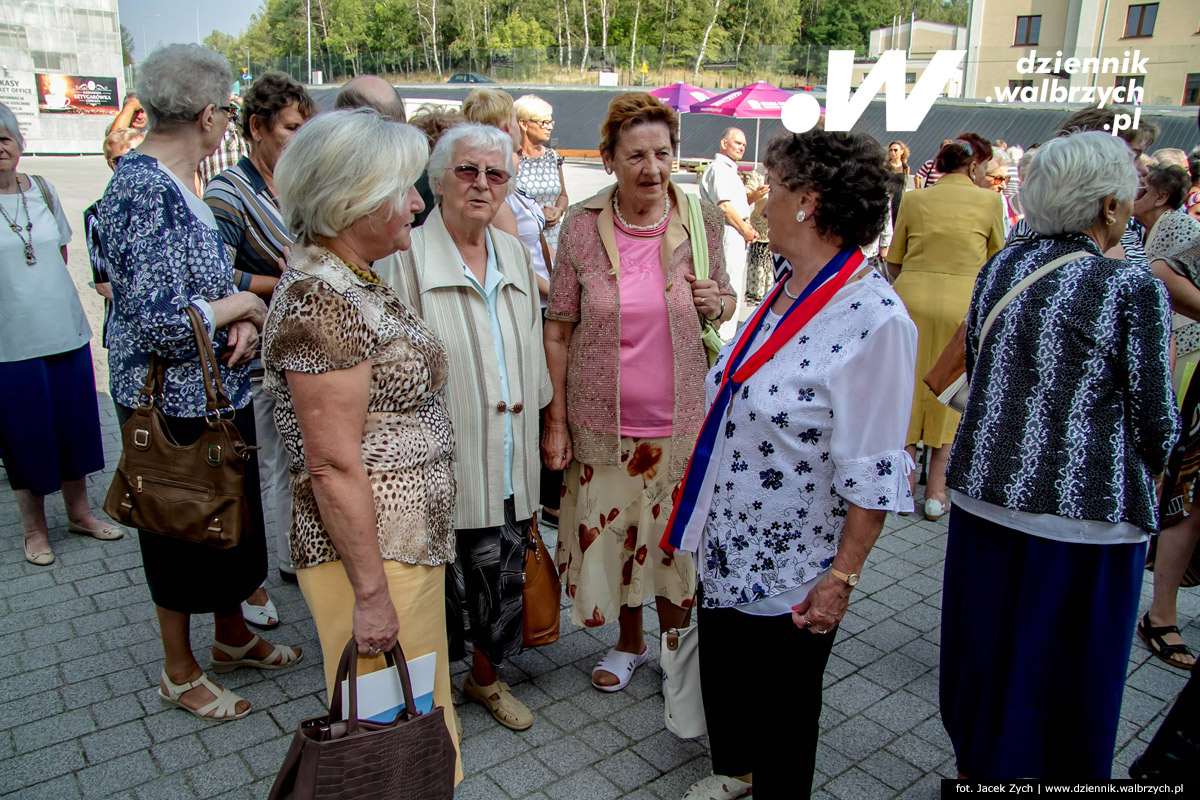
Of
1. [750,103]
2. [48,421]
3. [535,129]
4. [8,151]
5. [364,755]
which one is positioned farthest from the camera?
[750,103]

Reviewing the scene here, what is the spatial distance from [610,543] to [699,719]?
29.4 inches

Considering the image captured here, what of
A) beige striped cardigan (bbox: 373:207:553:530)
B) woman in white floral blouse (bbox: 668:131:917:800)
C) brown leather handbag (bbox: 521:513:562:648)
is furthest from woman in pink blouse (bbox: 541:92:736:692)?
woman in white floral blouse (bbox: 668:131:917:800)

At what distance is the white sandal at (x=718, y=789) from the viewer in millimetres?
2600

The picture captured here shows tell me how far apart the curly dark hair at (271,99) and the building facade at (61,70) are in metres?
37.5

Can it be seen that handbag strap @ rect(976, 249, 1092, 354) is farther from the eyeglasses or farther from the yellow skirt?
the yellow skirt

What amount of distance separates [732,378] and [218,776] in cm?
206

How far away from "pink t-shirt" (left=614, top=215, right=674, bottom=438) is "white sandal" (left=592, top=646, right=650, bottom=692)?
0.92 metres

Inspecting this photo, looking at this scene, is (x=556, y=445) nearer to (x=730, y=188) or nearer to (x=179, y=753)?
(x=179, y=753)

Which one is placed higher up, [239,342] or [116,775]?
[239,342]

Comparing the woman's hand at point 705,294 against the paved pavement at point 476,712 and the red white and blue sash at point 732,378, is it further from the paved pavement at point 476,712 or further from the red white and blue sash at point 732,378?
the paved pavement at point 476,712

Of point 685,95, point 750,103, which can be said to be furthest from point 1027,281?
point 685,95

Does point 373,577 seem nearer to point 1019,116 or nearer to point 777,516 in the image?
point 777,516

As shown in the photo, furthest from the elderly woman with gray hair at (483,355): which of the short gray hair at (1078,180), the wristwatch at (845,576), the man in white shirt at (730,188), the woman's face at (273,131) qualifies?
the man in white shirt at (730,188)

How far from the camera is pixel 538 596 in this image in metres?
3.06
